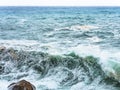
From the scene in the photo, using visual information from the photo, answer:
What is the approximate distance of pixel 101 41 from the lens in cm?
1867

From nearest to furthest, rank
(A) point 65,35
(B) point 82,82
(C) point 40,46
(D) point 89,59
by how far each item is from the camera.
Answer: (B) point 82,82 < (D) point 89,59 < (C) point 40,46 < (A) point 65,35

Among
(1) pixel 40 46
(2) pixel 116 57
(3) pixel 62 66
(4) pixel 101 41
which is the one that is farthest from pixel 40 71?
(4) pixel 101 41

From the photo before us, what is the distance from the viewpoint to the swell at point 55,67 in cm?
1181

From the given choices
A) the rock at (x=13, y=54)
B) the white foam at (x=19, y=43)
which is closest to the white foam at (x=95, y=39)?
the white foam at (x=19, y=43)

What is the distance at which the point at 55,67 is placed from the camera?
1298cm

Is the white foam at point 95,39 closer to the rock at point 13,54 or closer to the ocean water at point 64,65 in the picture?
the ocean water at point 64,65

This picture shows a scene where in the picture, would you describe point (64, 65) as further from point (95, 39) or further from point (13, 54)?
point (95, 39)

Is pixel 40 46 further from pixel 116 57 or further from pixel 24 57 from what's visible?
pixel 116 57

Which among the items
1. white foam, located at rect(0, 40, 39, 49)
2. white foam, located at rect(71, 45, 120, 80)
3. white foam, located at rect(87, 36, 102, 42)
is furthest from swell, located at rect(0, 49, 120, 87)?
white foam, located at rect(87, 36, 102, 42)

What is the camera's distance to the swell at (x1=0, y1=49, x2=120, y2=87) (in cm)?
1181

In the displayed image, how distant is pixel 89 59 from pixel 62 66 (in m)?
1.30

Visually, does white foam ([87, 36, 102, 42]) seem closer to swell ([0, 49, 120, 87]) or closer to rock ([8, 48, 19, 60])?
swell ([0, 49, 120, 87])

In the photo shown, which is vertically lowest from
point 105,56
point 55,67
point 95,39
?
point 95,39

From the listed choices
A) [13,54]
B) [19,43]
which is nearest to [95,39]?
[19,43]
